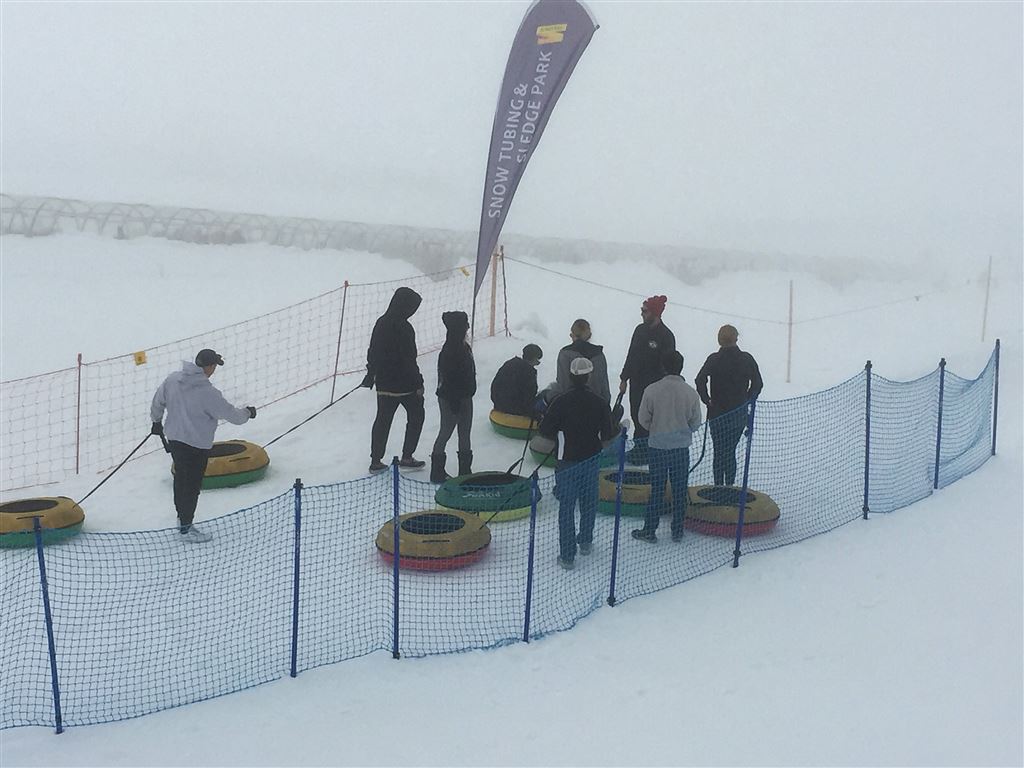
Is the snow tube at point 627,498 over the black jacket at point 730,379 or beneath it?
beneath

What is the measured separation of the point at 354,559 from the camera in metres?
7.12

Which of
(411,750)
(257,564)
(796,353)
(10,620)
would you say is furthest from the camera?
(796,353)

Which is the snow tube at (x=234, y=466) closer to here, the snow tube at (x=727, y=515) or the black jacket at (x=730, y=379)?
the snow tube at (x=727, y=515)

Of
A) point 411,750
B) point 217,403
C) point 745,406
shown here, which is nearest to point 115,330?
point 217,403

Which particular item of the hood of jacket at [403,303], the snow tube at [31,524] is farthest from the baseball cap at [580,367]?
the snow tube at [31,524]

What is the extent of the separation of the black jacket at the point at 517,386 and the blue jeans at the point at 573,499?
3.33 meters

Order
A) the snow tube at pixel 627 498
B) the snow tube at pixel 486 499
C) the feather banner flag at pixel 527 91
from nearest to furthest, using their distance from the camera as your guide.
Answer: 1. the snow tube at pixel 486 499
2. the snow tube at pixel 627 498
3. the feather banner flag at pixel 527 91

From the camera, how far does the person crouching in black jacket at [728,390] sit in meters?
8.04

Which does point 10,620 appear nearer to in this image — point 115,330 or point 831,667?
point 831,667

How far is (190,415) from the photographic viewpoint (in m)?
7.07

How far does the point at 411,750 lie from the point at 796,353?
19158mm

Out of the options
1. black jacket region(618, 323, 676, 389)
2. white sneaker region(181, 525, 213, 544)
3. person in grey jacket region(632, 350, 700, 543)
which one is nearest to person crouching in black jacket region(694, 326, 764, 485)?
black jacket region(618, 323, 676, 389)

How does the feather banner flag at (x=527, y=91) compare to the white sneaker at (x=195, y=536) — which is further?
the feather banner flag at (x=527, y=91)

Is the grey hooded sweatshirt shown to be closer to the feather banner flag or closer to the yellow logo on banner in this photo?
the feather banner flag
